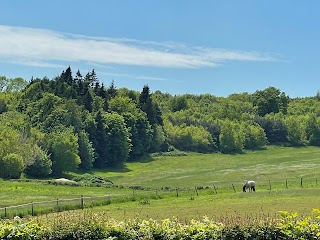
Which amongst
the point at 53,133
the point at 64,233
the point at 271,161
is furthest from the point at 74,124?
the point at 64,233

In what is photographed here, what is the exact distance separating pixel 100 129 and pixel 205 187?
52807 mm

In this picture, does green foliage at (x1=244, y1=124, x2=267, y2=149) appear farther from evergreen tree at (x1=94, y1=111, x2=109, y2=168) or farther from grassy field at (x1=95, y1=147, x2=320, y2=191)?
evergreen tree at (x1=94, y1=111, x2=109, y2=168)

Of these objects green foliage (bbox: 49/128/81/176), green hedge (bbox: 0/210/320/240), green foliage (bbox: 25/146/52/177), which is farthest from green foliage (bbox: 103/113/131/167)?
green hedge (bbox: 0/210/320/240)

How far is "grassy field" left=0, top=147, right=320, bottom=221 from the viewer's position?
4397 centimetres

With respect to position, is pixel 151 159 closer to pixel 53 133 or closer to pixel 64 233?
pixel 53 133

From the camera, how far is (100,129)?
118 m

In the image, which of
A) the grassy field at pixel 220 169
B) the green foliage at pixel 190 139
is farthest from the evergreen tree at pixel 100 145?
the green foliage at pixel 190 139

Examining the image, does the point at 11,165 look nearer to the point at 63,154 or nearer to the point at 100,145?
the point at 63,154

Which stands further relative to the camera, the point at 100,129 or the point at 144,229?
the point at 100,129

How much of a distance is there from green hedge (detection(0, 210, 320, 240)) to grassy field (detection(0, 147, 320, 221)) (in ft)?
8.08

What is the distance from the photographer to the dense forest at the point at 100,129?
98.0 m

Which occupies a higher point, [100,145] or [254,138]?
[254,138]

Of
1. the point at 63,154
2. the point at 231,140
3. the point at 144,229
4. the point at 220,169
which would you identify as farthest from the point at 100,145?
the point at 144,229

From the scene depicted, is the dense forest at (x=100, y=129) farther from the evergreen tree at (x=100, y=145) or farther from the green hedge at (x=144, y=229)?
the green hedge at (x=144, y=229)
